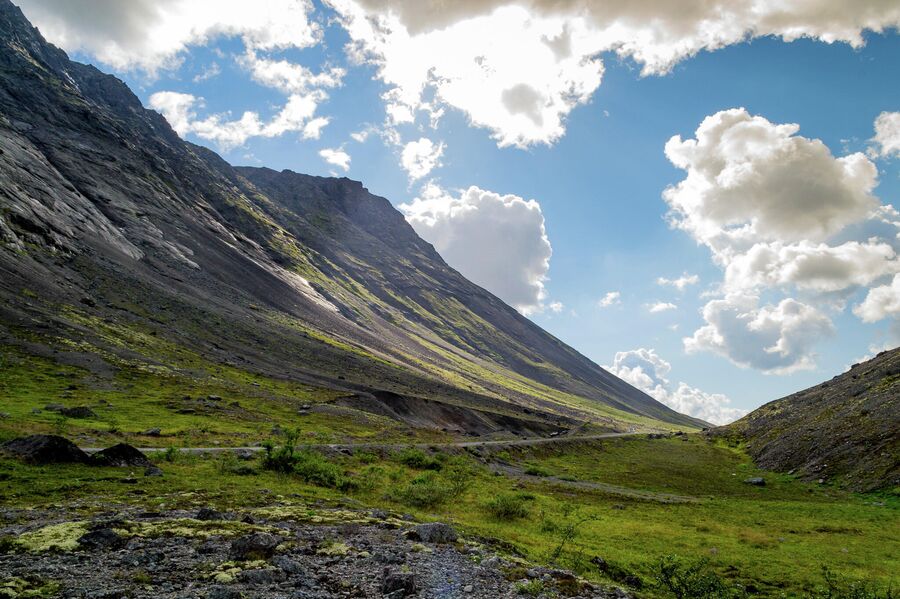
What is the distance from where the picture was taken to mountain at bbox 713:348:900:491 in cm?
5038

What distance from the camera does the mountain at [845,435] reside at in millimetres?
50375

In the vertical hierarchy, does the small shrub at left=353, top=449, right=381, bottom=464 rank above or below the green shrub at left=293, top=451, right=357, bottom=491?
below

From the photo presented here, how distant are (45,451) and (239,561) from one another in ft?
67.1

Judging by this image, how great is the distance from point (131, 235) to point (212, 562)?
172092mm

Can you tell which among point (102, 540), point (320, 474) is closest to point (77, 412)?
point (320, 474)

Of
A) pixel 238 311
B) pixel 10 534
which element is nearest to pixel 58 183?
pixel 238 311

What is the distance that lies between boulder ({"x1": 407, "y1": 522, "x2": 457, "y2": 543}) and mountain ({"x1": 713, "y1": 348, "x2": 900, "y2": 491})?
5122 cm

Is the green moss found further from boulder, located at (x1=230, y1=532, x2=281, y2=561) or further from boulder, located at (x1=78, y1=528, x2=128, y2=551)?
boulder, located at (x1=230, y1=532, x2=281, y2=561)

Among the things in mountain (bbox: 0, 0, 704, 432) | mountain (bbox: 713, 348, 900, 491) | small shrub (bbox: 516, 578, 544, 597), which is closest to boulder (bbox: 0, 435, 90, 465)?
small shrub (bbox: 516, 578, 544, 597)

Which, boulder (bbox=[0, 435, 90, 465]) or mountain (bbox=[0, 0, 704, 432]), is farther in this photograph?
mountain (bbox=[0, 0, 704, 432])

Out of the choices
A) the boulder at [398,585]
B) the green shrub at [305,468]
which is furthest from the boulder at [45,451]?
the boulder at [398,585]

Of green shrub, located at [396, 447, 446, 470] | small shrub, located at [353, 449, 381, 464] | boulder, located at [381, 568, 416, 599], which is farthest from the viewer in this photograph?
green shrub, located at [396, 447, 446, 470]

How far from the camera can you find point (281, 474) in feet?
109

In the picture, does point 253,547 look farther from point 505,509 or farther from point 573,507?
point 573,507
